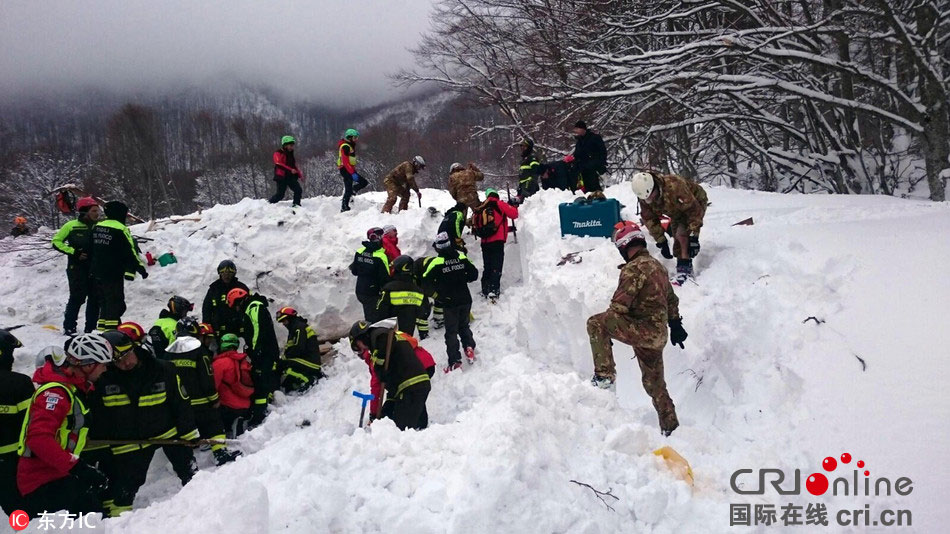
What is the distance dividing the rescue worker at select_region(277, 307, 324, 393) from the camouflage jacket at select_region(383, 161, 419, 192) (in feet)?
13.1

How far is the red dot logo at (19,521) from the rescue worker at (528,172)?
8.48 meters

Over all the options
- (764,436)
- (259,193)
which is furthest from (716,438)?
(259,193)

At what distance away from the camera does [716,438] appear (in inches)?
148

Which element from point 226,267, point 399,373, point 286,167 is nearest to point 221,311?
point 226,267

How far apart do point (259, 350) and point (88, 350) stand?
238 centimetres

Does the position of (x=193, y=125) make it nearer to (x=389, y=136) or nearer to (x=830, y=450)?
(x=389, y=136)

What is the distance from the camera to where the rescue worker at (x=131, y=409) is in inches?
158

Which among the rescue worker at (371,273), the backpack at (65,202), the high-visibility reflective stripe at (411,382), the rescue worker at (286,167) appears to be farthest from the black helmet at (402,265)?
the backpack at (65,202)

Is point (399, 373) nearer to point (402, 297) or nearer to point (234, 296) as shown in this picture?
point (402, 297)

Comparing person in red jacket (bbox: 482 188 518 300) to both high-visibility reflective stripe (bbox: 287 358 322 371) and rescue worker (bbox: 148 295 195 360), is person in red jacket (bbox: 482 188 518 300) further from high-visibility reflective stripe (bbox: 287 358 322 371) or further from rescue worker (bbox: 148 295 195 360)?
rescue worker (bbox: 148 295 195 360)

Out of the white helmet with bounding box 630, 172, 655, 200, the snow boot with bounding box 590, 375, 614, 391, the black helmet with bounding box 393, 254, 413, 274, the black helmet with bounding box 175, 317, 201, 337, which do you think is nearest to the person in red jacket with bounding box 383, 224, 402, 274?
the black helmet with bounding box 393, 254, 413, 274

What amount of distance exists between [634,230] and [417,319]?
364 centimetres

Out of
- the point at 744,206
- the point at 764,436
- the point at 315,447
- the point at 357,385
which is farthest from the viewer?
the point at 744,206

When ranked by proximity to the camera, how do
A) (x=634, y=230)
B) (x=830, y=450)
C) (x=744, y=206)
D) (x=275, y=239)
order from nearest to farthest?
(x=830, y=450) → (x=634, y=230) → (x=744, y=206) → (x=275, y=239)
